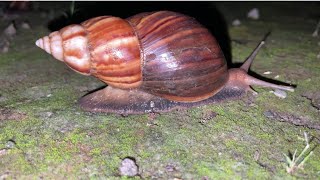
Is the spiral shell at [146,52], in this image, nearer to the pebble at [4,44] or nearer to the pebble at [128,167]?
the pebble at [128,167]

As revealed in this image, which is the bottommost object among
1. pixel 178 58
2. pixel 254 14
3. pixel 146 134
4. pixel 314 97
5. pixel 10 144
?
pixel 254 14

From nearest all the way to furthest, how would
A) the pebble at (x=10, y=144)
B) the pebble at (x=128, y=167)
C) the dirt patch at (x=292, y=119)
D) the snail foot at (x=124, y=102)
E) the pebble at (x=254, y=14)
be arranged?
the pebble at (x=128, y=167)
the pebble at (x=10, y=144)
the dirt patch at (x=292, y=119)
the snail foot at (x=124, y=102)
the pebble at (x=254, y=14)

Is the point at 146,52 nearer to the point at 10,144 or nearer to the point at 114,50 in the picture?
the point at 114,50

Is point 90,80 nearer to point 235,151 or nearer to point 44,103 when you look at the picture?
point 44,103

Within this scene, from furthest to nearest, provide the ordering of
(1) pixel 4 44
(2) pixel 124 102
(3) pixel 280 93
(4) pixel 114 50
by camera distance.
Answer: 1. (1) pixel 4 44
2. (3) pixel 280 93
3. (2) pixel 124 102
4. (4) pixel 114 50

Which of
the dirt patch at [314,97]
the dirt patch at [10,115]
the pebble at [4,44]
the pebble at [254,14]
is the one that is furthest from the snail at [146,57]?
the pebble at [254,14]

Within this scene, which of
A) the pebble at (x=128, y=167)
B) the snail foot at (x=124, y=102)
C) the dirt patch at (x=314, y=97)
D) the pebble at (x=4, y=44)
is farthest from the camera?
the pebble at (x=4, y=44)

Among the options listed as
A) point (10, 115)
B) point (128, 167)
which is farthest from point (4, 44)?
point (128, 167)
